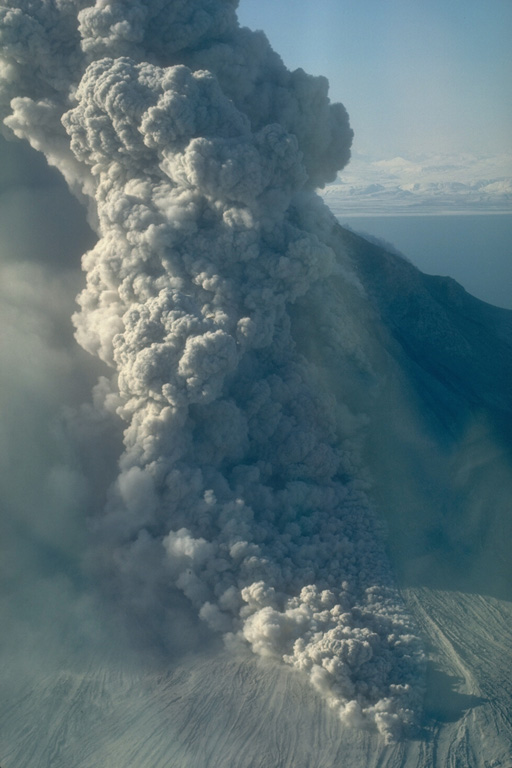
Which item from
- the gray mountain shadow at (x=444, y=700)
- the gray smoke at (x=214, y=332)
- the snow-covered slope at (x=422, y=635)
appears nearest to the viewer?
the snow-covered slope at (x=422, y=635)

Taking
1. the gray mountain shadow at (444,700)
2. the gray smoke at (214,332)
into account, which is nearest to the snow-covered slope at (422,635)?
the gray mountain shadow at (444,700)

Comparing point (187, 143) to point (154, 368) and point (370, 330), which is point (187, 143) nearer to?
point (154, 368)

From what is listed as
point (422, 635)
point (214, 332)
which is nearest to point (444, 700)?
point (422, 635)

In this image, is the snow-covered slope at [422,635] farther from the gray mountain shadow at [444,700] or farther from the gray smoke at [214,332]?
the gray smoke at [214,332]

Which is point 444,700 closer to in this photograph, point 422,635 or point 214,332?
point 422,635

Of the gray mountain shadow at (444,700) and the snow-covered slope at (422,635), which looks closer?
the snow-covered slope at (422,635)

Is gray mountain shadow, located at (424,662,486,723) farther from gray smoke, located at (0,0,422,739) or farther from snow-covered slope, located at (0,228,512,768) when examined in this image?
gray smoke, located at (0,0,422,739)

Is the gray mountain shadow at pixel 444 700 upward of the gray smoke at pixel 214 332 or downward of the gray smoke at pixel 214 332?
downward

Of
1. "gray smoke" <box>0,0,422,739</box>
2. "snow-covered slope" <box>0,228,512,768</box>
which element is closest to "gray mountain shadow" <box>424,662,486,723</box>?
"snow-covered slope" <box>0,228,512,768</box>
